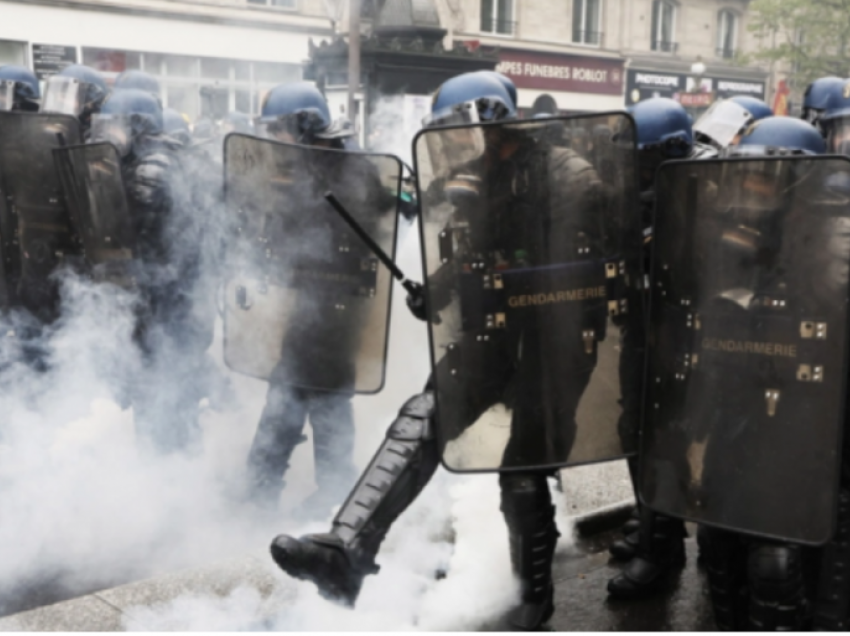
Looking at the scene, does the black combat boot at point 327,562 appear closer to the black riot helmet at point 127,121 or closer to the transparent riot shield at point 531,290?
the transparent riot shield at point 531,290

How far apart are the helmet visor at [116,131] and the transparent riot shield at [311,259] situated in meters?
1.04

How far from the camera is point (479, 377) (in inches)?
117

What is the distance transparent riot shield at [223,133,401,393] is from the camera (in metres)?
3.72

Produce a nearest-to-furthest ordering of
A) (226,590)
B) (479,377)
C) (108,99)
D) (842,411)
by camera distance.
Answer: (842,411), (479,377), (226,590), (108,99)

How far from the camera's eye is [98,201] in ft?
14.6

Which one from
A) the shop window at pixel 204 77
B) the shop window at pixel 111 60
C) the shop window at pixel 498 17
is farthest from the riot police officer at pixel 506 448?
the shop window at pixel 498 17

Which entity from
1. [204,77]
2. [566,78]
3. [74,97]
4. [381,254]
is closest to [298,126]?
[381,254]

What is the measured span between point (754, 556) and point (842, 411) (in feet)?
1.65

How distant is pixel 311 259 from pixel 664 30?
23.4m

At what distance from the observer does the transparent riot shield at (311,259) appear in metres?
3.72

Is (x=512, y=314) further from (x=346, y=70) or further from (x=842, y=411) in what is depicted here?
(x=346, y=70)

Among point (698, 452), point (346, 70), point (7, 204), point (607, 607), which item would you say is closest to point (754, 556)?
point (698, 452)

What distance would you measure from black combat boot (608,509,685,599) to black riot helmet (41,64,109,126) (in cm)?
337

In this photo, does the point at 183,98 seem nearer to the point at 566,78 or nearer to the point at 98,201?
the point at 98,201
